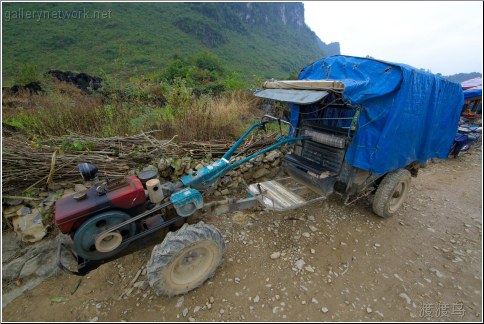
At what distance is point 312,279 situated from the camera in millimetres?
2779

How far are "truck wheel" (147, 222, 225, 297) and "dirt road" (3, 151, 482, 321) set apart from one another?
0.58 ft

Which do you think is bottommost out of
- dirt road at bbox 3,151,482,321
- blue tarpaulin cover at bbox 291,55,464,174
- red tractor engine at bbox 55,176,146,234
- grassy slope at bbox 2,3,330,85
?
dirt road at bbox 3,151,482,321

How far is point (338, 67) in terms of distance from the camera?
354 centimetres

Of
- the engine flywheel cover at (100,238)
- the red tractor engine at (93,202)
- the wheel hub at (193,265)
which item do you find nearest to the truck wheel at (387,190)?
the wheel hub at (193,265)

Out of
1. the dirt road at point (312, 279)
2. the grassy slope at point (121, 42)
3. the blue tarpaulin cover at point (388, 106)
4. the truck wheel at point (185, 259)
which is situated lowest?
the dirt road at point (312, 279)

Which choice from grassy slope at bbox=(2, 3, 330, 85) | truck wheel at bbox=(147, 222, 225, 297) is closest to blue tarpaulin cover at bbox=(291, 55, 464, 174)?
truck wheel at bbox=(147, 222, 225, 297)

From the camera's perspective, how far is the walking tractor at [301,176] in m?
2.30

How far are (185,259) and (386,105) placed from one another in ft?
10.7

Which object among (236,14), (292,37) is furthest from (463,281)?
(292,37)

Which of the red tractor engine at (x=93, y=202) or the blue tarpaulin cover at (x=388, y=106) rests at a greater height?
the blue tarpaulin cover at (x=388, y=106)

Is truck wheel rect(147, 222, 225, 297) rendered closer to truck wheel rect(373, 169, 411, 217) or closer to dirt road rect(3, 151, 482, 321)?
dirt road rect(3, 151, 482, 321)

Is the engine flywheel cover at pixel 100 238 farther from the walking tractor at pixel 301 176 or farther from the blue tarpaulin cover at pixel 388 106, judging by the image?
the blue tarpaulin cover at pixel 388 106

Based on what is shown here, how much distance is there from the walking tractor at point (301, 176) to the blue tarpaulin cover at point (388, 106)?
0.05ft

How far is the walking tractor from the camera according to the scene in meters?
2.30
